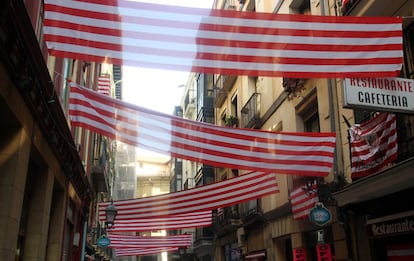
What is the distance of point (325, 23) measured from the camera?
5.69m

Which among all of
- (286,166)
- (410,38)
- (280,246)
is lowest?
(280,246)

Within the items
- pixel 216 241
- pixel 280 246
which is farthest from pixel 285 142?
pixel 216 241

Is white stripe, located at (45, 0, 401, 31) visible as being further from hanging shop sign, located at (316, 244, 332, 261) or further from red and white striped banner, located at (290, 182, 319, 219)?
hanging shop sign, located at (316, 244, 332, 261)

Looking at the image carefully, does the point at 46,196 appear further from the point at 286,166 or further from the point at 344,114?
the point at 344,114

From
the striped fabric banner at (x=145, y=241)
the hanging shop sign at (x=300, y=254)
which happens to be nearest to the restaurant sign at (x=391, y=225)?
the hanging shop sign at (x=300, y=254)

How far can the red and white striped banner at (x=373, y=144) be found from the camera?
751 cm

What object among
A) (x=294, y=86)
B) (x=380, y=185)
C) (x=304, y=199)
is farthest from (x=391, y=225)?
(x=294, y=86)

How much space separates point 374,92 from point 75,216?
393 inches

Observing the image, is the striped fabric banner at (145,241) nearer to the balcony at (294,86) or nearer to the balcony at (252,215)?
the balcony at (252,215)

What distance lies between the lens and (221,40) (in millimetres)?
5531

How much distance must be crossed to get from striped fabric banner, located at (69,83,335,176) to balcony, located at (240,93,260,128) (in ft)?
25.3

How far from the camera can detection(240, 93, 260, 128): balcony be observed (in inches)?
654

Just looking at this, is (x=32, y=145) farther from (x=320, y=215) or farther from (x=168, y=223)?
(x=168, y=223)

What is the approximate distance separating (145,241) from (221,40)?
18556 millimetres
